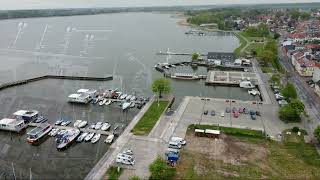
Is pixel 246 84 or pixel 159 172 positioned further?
pixel 246 84

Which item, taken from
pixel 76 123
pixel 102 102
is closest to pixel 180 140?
pixel 76 123

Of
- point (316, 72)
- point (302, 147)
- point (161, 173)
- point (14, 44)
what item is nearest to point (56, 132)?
point (161, 173)

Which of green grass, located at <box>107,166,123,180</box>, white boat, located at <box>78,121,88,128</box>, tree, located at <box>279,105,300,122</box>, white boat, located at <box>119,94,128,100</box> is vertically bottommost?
green grass, located at <box>107,166,123,180</box>

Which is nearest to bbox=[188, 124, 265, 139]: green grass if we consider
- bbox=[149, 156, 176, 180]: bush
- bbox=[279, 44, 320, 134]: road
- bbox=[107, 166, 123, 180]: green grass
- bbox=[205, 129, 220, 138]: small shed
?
bbox=[205, 129, 220, 138]: small shed

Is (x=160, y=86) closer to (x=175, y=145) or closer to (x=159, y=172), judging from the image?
(x=175, y=145)

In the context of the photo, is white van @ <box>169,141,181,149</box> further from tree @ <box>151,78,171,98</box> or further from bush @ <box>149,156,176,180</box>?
tree @ <box>151,78,171,98</box>

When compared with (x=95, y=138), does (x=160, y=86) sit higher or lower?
higher
